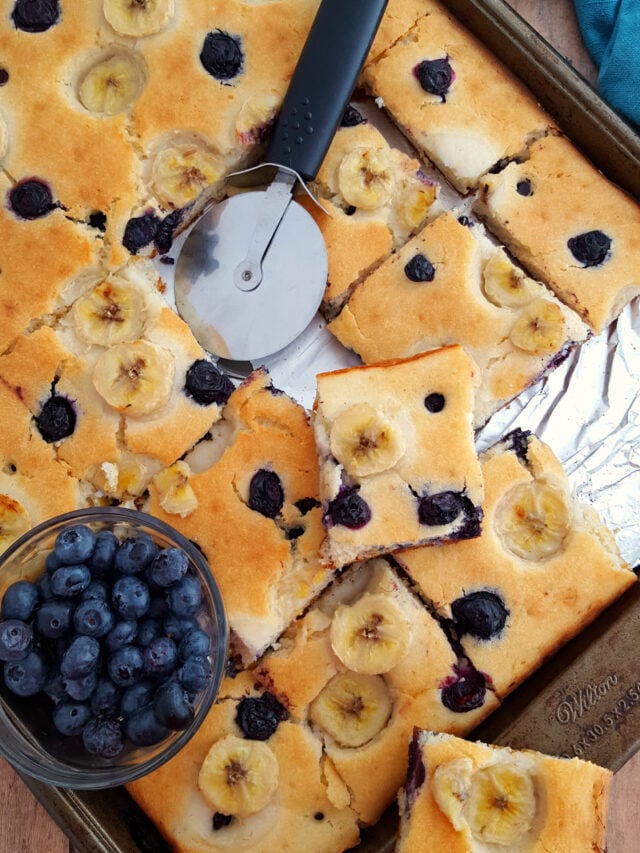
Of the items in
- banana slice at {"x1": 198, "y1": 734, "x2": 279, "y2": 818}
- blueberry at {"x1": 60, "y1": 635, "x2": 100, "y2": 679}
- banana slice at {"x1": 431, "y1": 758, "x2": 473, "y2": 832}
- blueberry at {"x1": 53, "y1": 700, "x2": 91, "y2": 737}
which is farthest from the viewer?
banana slice at {"x1": 198, "y1": 734, "x2": 279, "y2": 818}

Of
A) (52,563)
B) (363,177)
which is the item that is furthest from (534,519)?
(52,563)

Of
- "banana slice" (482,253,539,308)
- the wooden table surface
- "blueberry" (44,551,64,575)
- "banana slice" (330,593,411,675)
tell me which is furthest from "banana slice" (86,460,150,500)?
"banana slice" (482,253,539,308)

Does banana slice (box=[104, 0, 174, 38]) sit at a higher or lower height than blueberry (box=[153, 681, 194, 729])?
higher

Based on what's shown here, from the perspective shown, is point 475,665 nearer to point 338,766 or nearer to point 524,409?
point 338,766

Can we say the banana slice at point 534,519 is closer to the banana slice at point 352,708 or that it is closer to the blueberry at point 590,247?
the banana slice at point 352,708

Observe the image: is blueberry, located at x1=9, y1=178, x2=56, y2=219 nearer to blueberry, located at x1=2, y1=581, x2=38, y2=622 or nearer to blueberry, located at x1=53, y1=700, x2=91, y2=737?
blueberry, located at x1=2, y1=581, x2=38, y2=622

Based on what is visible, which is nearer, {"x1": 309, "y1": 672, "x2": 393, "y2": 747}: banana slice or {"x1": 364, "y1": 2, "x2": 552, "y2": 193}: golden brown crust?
{"x1": 309, "y1": 672, "x2": 393, "y2": 747}: banana slice

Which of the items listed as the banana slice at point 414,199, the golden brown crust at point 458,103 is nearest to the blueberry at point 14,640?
the banana slice at point 414,199
